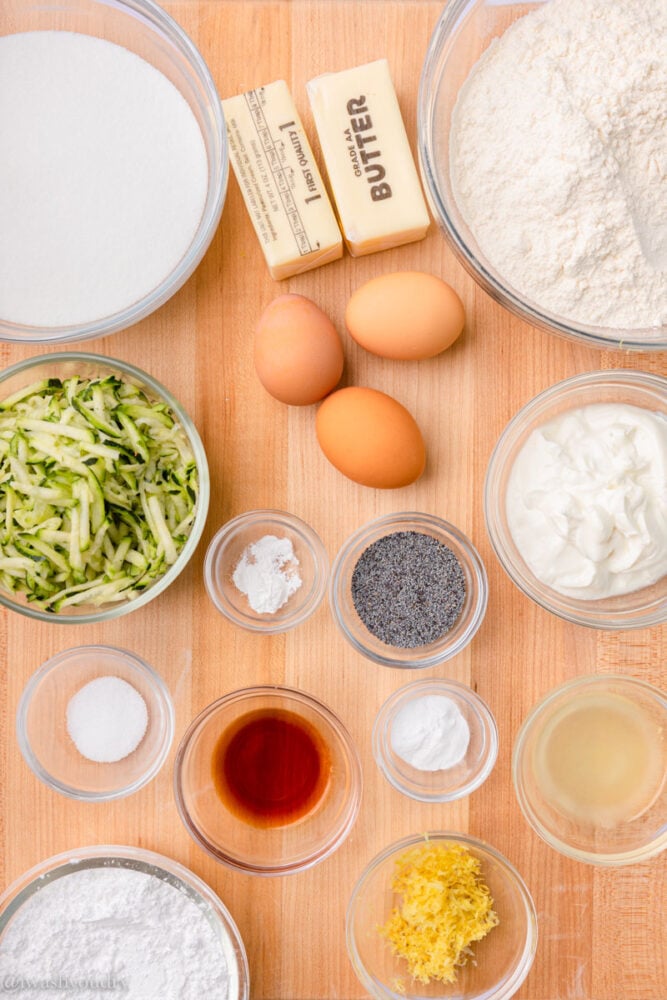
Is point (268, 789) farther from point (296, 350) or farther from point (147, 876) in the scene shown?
point (296, 350)

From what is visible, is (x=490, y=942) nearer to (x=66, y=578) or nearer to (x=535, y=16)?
(x=66, y=578)

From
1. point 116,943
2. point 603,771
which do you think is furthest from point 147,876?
point 603,771

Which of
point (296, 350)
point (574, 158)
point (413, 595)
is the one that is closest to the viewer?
point (574, 158)

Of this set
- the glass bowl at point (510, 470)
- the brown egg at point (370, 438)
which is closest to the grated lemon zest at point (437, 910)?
the glass bowl at point (510, 470)

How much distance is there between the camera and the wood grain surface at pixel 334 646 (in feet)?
4.34

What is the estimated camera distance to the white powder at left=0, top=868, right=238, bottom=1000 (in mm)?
1302

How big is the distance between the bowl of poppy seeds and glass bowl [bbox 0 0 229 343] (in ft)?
1.68

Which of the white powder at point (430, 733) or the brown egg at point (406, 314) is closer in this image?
the brown egg at point (406, 314)

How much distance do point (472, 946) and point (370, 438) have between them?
879 mm

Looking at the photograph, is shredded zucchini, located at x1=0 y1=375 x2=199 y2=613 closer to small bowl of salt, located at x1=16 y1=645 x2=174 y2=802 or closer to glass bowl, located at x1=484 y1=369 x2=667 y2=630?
small bowl of salt, located at x1=16 y1=645 x2=174 y2=802

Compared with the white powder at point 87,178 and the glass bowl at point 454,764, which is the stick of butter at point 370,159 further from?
the glass bowl at point 454,764

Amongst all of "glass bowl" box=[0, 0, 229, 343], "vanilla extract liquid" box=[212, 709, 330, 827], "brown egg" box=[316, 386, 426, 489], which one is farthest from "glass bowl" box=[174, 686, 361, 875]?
"glass bowl" box=[0, 0, 229, 343]

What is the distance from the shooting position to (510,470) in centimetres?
131

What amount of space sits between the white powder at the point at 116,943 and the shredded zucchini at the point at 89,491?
0.50m
